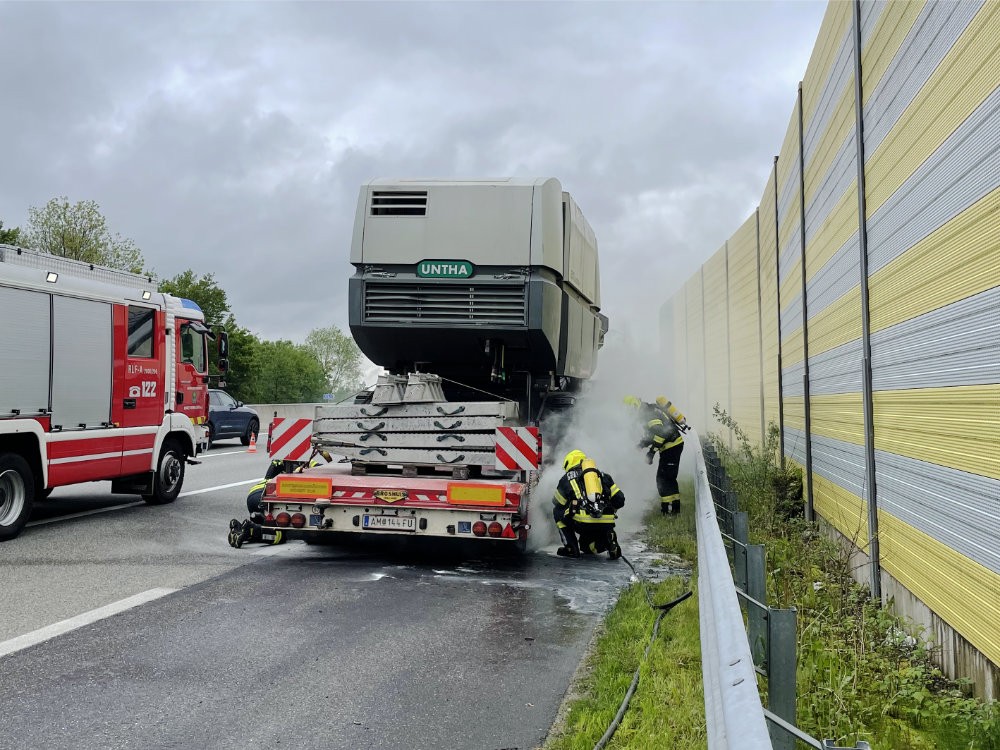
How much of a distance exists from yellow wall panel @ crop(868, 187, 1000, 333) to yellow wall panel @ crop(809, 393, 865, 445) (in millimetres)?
858

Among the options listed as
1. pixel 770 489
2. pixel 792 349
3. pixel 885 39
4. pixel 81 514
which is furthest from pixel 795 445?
pixel 81 514

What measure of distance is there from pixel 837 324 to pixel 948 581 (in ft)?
10.9

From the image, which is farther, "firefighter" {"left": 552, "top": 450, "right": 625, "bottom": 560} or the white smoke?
the white smoke

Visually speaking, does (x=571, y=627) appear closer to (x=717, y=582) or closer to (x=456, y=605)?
(x=456, y=605)

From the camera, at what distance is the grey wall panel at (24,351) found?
8.71m

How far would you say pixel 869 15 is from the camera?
232 inches

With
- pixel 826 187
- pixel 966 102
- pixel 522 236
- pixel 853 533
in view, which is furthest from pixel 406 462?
pixel 966 102

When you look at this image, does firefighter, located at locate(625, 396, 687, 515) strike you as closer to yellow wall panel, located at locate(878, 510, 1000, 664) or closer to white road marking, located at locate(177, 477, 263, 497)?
yellow wall panel, located at locate(878, 510, 1000, 664)

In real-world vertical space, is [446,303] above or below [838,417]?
above

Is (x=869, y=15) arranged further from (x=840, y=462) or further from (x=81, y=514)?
(x=81, y=514)

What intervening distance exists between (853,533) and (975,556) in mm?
2579

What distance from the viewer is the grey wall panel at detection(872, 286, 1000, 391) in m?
3.65

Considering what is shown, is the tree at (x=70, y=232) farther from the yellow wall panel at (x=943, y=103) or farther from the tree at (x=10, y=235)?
the yellow wall panel at (x=943, y=103)

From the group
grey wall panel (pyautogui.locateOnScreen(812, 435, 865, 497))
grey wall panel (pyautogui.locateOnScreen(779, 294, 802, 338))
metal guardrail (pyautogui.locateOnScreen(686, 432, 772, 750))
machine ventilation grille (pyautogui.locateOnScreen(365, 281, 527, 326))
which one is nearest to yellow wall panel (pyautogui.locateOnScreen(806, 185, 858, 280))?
grey wall panel (pyautogui.locateOnScreen(779, 294, 802, 338))
